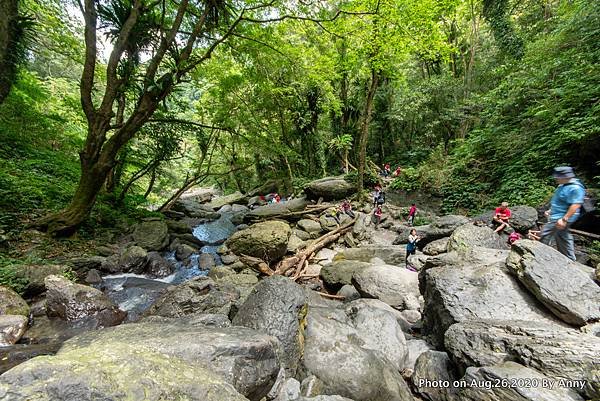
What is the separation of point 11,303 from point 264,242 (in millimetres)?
5672

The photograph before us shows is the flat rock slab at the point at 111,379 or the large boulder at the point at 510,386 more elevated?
the flat rock slab at the point at 111,379

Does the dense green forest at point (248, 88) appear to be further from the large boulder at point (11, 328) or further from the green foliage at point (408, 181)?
the large boulder at point (11, 328)

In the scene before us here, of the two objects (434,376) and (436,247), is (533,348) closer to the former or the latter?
(434,376)

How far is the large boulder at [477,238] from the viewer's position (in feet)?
22.3

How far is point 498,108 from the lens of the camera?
12227mm

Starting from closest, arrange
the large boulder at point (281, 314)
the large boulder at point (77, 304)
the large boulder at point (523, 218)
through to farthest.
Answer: the large boulder at point (281, 314) → the large boulder at point (77, 304) → the large boulder at point (523, 218)

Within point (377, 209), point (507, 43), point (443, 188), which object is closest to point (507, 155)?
point (443, 188)

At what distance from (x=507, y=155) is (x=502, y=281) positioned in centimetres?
966

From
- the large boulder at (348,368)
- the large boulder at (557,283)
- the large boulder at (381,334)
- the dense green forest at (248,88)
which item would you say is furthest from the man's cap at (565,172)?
the dense green forest at (248,88)

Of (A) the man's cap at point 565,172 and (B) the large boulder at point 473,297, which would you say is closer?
(B) the large boulder at point 473,297

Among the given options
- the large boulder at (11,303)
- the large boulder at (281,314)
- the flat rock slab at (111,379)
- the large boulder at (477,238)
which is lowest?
the large boulder at (11,303)

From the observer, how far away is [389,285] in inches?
232

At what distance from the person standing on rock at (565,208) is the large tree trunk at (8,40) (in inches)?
503

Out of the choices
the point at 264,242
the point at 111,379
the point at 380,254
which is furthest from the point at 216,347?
the point at 380,254
